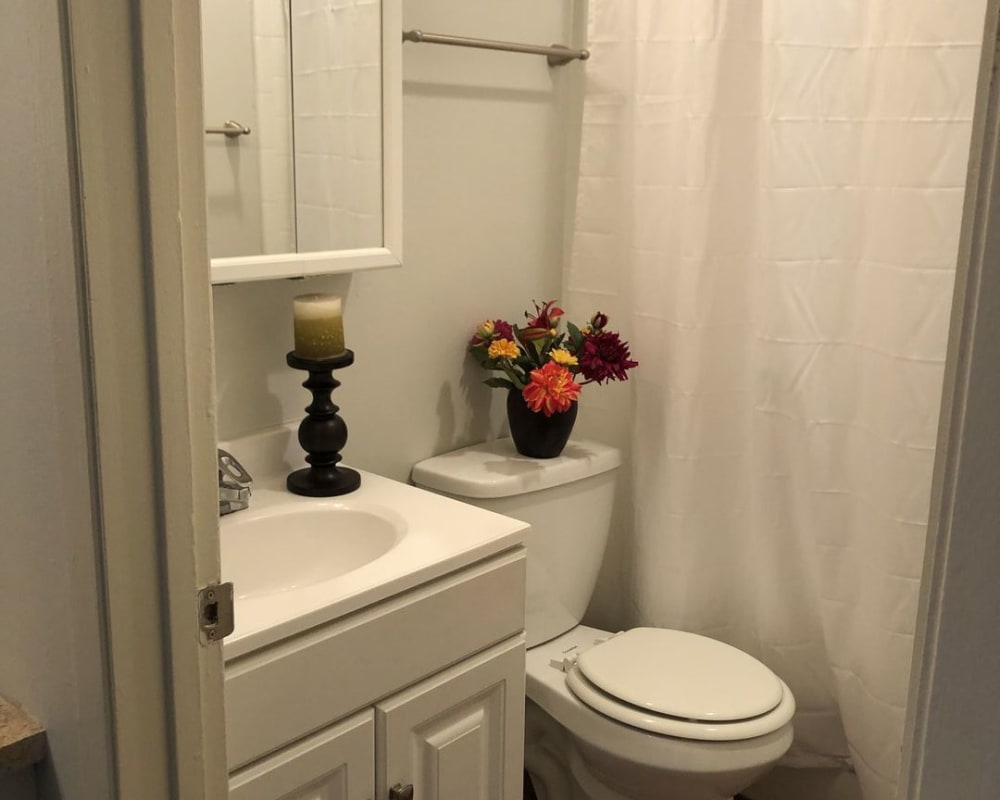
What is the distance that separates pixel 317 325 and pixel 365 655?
53 centimetres

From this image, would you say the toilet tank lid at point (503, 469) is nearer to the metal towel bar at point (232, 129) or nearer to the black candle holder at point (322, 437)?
the black candle holder at point (322, 437)

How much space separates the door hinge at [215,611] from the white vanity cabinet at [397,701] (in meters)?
0.36

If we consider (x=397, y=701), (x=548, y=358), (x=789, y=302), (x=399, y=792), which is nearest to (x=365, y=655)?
(x=397, y=701)

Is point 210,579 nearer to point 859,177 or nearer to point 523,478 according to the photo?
point 523,478

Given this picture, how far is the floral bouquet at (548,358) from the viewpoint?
1.89 m

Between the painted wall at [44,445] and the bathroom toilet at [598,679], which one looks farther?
the bathroom toilet at [598,679]

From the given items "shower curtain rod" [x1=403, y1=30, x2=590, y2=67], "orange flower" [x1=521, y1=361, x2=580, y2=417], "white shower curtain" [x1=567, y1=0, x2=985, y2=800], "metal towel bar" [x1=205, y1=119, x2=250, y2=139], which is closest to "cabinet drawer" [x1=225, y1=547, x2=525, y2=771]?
"orange flower" [x1=521, y1=361, x2=580, y2=417]

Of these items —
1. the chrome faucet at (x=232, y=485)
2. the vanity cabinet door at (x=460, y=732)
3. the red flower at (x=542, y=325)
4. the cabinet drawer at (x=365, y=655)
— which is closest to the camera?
the cabinet drawer at (x=365, y=655)

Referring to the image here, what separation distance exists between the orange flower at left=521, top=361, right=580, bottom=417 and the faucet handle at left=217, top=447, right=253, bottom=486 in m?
0.54

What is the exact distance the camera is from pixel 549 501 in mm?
1920

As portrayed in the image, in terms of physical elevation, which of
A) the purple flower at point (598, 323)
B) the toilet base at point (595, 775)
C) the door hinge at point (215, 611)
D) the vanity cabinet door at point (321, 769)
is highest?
the purple flower at point (598, 323)

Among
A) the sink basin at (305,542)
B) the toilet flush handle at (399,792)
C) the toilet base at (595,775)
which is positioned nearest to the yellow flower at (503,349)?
the sink basin at (305,542)

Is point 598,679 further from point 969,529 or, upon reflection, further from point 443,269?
point 969,529

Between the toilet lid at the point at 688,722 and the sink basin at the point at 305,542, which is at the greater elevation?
the sink basin at the point at 305,542
